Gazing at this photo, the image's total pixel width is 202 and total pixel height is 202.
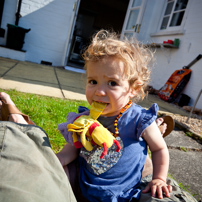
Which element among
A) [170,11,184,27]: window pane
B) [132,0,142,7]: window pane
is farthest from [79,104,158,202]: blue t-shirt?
[132,0,142,7]: window pane

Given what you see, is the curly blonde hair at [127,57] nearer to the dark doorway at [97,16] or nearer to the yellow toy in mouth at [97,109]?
the yellow toy in mouth at [97,109]

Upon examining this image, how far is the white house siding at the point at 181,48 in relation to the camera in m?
4.60

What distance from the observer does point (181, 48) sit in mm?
5168

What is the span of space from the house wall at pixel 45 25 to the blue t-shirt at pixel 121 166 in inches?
231

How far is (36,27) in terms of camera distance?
6.16 metres

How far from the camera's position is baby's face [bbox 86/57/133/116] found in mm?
1002

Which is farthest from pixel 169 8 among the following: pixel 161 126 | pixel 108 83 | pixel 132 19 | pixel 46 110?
pixel 108 83

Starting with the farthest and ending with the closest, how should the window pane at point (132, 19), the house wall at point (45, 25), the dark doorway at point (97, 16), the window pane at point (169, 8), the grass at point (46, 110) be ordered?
the dark doorway at point (97, 16) → the window pane at point (132, 19) → the window pane at point (169, 8) → the house wall at point (45, 25) → the grass at point (46, 110)

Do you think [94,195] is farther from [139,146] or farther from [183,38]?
[183,38]

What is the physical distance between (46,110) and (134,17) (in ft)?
18.1

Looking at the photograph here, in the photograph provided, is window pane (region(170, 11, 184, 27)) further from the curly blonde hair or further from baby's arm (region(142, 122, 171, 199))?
baby's arm (region(142, 122, 171, 199))

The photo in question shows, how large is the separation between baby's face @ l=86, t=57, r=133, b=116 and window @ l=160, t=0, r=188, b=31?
520 centimetres

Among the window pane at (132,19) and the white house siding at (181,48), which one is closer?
the white house siding at (181,48)

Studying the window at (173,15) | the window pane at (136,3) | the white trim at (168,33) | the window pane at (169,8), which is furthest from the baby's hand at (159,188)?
the window pane at (136,3)
